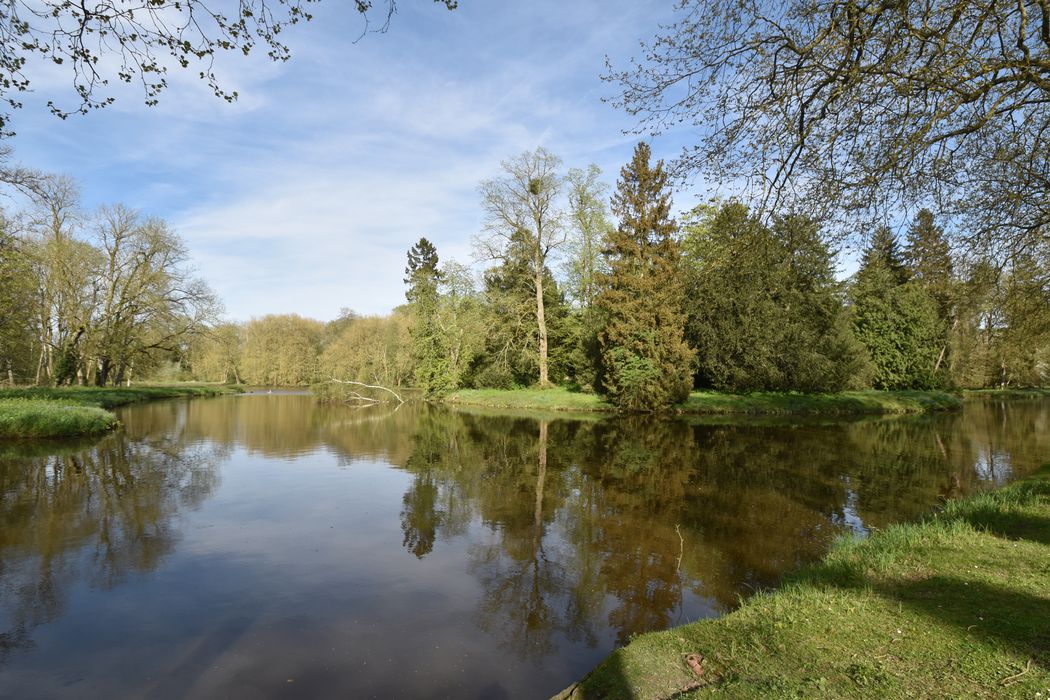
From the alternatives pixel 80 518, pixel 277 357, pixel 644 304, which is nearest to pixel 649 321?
pixel 644 304

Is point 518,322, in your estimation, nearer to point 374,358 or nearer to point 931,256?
point 374,358

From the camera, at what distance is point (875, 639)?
376cm

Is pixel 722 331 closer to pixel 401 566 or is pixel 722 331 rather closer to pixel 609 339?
pixel 609 339

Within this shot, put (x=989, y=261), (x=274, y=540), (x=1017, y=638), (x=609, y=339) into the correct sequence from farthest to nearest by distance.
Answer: (x=609, y=339) → (x=989, y=261) → (x=274, y=540) → (x=1017, y=638)

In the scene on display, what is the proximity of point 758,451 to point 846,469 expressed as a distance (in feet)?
9.23

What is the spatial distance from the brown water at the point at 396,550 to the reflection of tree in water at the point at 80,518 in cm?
5

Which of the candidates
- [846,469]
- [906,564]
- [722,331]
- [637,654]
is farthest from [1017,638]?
[722,331]

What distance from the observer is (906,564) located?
17.3ft

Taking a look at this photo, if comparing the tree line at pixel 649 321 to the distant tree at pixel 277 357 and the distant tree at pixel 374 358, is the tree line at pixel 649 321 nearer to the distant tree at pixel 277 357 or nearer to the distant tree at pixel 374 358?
the distant tree at pixel 374 358

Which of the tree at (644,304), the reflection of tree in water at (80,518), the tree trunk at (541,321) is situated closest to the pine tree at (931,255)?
the reflection of tree in water at (80,518)

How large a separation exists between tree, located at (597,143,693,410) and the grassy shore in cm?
162

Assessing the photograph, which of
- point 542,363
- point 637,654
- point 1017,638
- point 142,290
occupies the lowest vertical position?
point 637,654

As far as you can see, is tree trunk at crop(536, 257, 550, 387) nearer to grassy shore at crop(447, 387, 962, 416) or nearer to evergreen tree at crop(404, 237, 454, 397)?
grassy shore at crop(447, 387, 962, 416)

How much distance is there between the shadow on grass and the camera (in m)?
3.55
